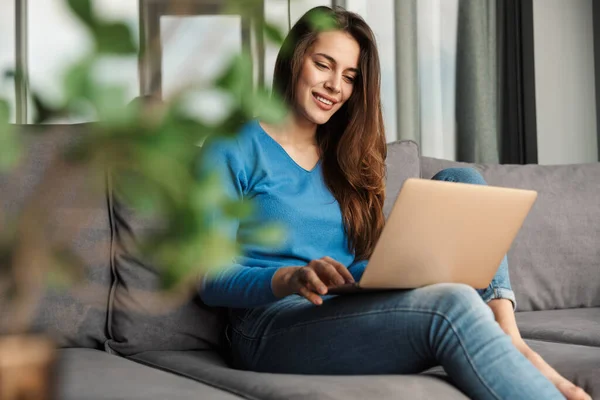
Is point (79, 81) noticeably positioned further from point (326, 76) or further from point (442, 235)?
point (326, 76)

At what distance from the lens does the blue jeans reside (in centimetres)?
126

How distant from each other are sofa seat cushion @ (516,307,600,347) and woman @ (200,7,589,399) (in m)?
0.27

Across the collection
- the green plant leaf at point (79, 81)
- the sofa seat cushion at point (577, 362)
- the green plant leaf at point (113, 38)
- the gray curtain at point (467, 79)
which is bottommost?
the sofa seat cushion at point (577, 362)

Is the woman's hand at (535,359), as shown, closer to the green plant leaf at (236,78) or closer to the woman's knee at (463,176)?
the woman's knee at (463,176)

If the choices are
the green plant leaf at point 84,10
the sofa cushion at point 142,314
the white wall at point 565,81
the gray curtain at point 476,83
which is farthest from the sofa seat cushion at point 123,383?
the white wall at point 565,81

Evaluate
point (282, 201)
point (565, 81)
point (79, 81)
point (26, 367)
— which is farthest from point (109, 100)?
point (565, 81)

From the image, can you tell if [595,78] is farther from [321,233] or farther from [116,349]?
[116,349]

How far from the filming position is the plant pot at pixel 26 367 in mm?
413

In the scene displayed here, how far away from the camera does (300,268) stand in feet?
4.50

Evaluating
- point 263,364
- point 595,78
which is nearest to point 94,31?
point 263,364

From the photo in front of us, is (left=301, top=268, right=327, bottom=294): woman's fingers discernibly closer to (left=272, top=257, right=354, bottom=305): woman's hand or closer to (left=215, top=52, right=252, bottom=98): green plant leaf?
(left=272, top=257, right=354, bottom=305): woman's hand

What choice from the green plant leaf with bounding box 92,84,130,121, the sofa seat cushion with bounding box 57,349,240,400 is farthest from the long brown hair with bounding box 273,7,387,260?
the green plant leaf with bounding box 92,84,130,121

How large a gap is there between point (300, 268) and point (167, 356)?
0.46 meters

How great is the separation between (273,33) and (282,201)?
1404 millimetres
